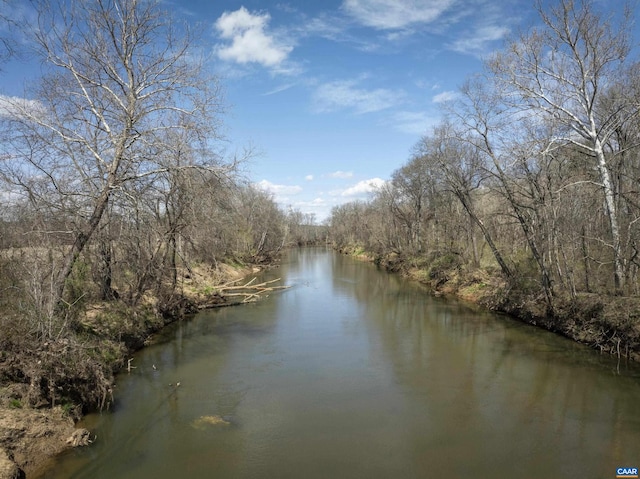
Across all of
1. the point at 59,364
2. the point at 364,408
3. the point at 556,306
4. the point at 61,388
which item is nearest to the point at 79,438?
the point at 61,388

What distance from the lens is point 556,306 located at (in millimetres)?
14117

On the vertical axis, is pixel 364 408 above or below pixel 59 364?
below

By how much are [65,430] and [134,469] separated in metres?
1.52

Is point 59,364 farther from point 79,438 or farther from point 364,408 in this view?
point 364,408

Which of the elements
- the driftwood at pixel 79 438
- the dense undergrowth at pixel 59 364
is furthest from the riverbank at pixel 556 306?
the dense undergrowth at pixel 59 364

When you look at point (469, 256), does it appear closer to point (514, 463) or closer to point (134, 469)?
point (514, 463)

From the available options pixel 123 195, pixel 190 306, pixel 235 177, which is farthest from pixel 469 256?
pixel 123 195

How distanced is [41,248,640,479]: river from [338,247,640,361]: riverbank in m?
0.48

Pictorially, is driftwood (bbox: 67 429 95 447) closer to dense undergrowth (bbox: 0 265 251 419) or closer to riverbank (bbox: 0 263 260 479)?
riverbank (bbox: 0 263 260 479)

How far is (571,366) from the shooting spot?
11.1 m

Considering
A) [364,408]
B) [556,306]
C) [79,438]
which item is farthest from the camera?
[556,306]

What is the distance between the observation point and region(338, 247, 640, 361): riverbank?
11.2 m

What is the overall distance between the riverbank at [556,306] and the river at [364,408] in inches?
19.0

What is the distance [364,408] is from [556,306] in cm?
923
